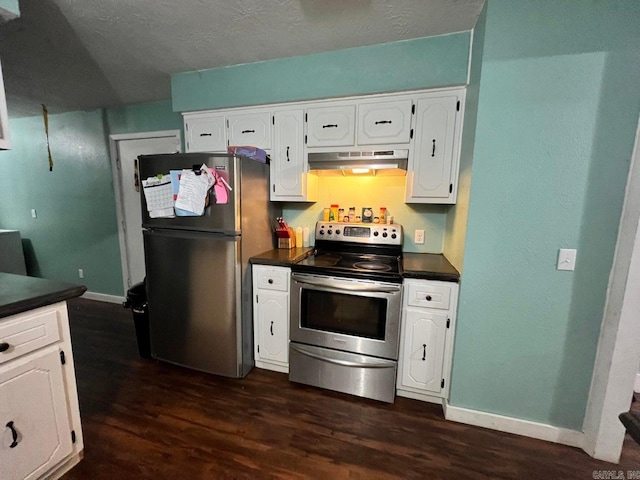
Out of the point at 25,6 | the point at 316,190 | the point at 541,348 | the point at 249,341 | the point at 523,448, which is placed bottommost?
the point at 523,448

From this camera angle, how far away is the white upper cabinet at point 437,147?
1789 mm

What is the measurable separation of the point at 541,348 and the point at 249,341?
194 centimetres

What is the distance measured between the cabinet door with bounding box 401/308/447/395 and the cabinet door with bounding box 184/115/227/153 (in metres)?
2.09

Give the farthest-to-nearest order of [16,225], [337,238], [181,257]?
[16,225] < [337,238] < [181,257]

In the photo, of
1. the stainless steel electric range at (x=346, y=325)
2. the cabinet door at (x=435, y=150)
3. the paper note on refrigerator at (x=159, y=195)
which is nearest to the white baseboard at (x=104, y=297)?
the paper note on refrigerator at (x=159, y=195)

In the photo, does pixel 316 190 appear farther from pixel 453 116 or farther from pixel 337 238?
pixel 453 116

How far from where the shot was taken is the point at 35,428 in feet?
3.66

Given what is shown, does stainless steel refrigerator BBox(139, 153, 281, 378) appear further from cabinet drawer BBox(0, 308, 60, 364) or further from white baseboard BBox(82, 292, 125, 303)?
white baseboard BBox(82, 292, 125, 303)

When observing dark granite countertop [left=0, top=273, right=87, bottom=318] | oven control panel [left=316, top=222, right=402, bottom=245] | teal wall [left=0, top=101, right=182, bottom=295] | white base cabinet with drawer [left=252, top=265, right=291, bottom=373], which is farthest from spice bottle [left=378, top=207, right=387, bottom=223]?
teal wall [left=0, top=101, right=182, bottom=295]

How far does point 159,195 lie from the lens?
6.15 feet

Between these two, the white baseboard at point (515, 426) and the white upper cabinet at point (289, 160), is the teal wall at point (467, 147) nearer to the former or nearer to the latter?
the white baseboard at point (515, 426)

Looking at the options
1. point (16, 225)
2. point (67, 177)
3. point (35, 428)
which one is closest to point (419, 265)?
point (35, 428)

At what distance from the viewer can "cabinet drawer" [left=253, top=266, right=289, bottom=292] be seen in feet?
6.36

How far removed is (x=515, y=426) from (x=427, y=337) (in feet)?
2.25
